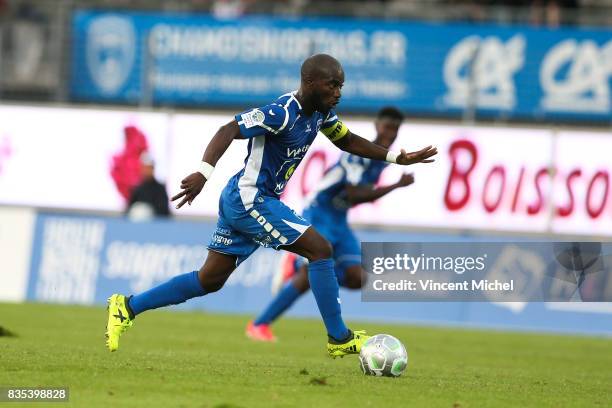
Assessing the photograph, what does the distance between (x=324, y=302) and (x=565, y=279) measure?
250 cm

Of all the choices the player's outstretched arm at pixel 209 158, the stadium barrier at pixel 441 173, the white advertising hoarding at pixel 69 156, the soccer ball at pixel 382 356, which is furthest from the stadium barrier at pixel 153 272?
the player's outstretched arm at pixel 209 158

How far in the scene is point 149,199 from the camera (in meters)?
19.9

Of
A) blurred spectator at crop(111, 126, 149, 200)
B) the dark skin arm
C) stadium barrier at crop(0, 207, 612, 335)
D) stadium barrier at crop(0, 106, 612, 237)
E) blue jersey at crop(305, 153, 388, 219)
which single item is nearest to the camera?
the dark skin arm

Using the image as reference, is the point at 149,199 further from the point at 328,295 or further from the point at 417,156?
the point at 417,156

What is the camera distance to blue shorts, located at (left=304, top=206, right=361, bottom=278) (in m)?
13.8

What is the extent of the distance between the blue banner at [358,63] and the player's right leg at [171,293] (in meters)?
11.3

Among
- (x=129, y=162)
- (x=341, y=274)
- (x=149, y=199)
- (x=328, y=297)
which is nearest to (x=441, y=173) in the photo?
(x=149, y=199)

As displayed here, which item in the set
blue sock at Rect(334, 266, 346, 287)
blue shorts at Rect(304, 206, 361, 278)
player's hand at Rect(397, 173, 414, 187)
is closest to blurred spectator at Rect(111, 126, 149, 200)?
blue shorts at Rect(304, 206, 361, 278)

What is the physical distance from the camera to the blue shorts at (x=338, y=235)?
544 inches

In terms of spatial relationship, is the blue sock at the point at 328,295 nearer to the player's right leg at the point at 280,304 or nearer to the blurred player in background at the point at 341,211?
the blurred player in background at the point at 341,211

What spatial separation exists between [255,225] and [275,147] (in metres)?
0.62

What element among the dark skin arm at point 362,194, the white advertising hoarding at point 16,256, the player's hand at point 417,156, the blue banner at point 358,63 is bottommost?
the white advertising hoarding at point 16,256

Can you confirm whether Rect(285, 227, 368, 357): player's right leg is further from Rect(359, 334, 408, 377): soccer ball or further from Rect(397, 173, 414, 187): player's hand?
Rect(397, 173, 414, 187): player's hand

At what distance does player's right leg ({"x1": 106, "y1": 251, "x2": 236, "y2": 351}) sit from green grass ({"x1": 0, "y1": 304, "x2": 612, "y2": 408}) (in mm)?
277
